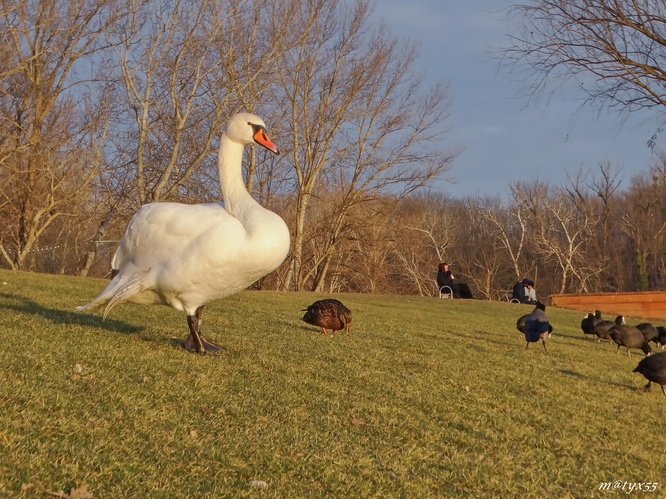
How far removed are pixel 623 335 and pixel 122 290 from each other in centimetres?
1085

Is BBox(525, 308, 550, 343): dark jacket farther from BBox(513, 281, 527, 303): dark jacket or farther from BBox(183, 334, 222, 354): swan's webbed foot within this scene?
BBox(513, 281, 527, 303): dark jacket

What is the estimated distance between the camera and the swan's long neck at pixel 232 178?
6.10 metres

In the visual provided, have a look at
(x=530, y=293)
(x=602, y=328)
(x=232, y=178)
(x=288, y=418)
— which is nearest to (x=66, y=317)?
(x=232, y=178)

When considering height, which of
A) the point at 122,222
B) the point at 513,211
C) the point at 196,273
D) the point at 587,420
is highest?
the point at 513,211

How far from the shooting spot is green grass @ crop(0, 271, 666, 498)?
338 centimetres

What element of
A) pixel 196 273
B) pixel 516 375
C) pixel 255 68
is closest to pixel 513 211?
pixel 255 68

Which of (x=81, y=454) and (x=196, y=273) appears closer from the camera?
(x=81, y=454)

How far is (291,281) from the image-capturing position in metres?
34.1

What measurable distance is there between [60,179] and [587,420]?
21.9 m

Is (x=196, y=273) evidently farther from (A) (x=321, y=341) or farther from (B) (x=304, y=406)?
(A) (x=321, y=341)

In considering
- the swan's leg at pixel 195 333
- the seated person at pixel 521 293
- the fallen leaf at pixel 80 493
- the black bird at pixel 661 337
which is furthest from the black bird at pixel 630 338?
the seated person at pixel 521 293

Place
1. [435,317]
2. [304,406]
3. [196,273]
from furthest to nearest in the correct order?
[435,317] < [196,273] < [304,406]

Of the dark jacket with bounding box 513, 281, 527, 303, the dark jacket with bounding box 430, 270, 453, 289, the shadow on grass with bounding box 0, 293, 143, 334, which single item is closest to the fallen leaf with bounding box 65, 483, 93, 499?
the shadow on grass with bounding box 0, 293, 143, 334

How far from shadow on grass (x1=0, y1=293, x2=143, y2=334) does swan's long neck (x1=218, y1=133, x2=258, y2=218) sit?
2.20m
